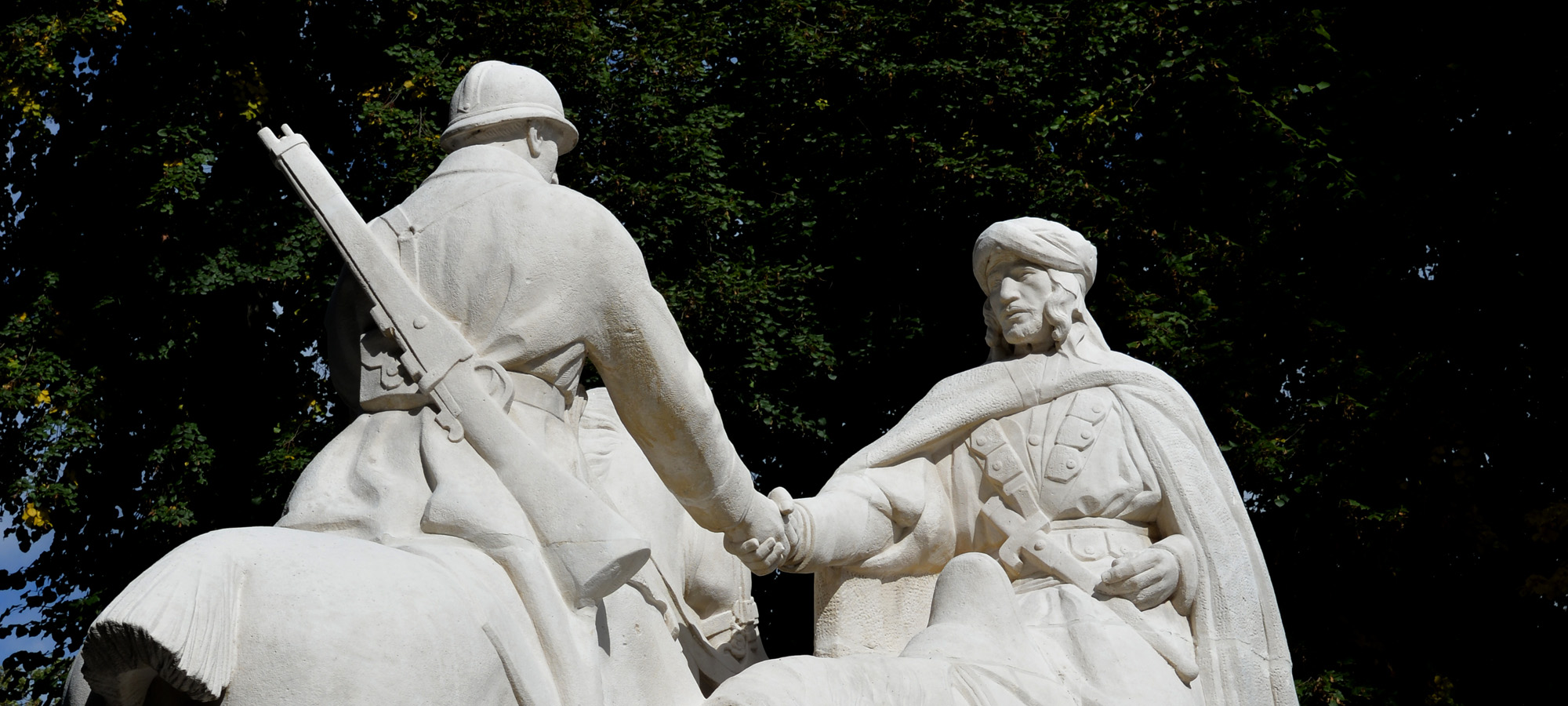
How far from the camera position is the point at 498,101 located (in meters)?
4.21

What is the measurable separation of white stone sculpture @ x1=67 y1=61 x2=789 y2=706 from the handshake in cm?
8

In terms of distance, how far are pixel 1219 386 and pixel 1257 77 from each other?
2.03 m

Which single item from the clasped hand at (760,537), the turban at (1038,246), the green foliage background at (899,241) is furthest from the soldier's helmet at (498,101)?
the green foliage background at (899,241)

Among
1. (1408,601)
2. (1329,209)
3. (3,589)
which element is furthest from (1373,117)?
(3,589)

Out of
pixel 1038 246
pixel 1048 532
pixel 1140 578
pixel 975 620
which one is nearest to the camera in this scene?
pixel 975 620

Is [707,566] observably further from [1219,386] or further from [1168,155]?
[1168,155]

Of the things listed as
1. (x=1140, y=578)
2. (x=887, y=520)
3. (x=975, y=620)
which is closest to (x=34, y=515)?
(x=887, y=520)

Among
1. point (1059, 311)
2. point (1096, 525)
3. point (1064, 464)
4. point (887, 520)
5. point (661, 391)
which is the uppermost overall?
point (661, 391)

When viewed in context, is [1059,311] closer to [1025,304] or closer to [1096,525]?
[1025,304]

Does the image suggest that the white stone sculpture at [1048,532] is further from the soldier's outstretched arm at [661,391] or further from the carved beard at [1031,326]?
the soldier's outstretched arm at [661,391]

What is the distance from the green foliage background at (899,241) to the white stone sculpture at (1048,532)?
4.71 meters

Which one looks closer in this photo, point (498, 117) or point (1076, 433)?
point (498, 117)

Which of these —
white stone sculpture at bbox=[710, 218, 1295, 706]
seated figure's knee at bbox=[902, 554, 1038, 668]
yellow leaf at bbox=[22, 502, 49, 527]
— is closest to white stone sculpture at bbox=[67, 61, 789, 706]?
seated figure's knee at bbox=[902, 554, 1038, 668]

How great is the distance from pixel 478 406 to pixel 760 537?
3.81ft
